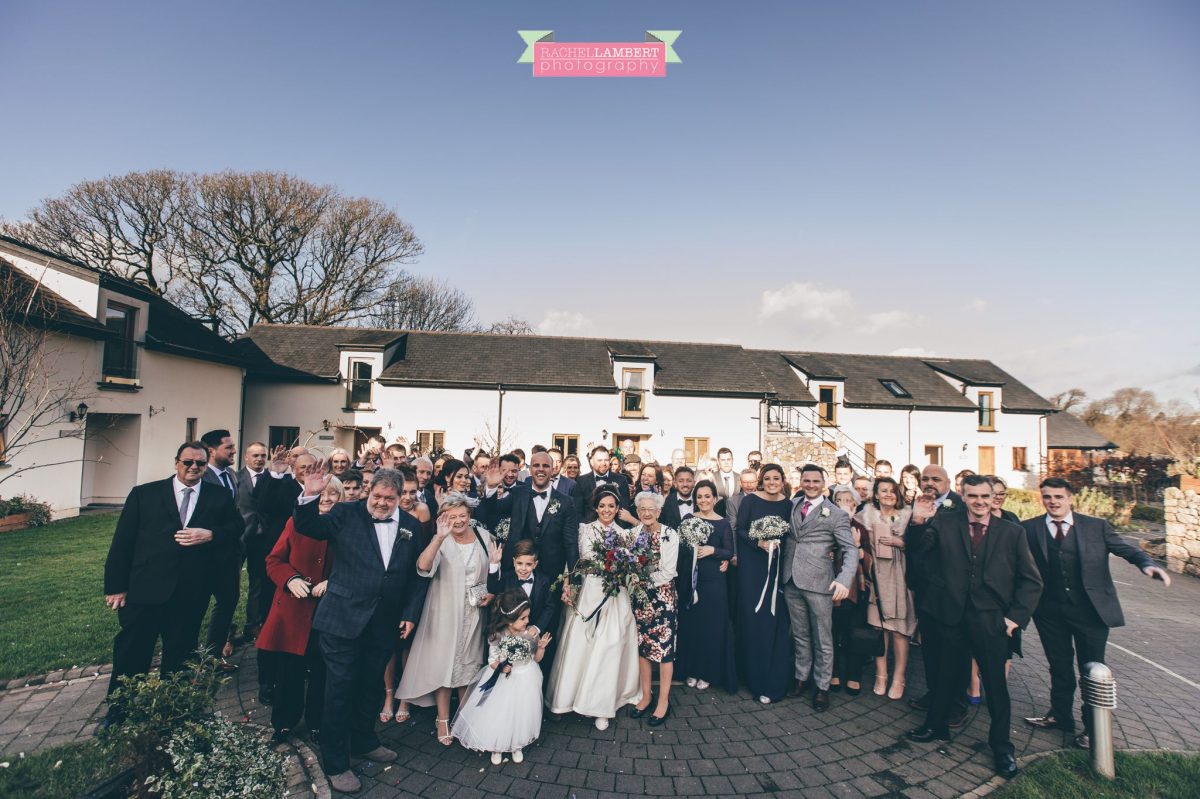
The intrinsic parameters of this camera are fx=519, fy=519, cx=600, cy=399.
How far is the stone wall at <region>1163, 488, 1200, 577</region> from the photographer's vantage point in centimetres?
1069

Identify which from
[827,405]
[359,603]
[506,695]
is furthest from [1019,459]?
[359,603]

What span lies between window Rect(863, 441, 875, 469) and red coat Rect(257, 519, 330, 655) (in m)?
24.4

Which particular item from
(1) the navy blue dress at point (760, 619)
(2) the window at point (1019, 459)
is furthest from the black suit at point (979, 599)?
(2) the window at point (1019, 459)

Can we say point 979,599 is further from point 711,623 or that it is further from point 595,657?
point 595,657

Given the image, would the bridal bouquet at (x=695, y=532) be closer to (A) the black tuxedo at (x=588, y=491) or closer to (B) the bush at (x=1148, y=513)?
(A) the black tuxedo at (x=588, y=491)

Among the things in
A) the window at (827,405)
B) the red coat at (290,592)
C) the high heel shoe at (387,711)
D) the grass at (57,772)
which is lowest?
the high heel shoe at (387,711)

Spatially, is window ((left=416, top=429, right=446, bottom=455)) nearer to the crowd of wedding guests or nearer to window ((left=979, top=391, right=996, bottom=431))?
the crowd of wedding guests

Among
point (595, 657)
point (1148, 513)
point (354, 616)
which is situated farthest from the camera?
point (1148, 513)

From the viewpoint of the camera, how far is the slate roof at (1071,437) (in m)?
27.7

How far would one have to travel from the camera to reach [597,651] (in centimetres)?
457

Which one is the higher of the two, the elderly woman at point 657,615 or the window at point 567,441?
the window at point 567,441

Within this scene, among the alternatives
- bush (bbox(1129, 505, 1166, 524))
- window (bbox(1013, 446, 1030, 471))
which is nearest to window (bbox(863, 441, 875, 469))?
window (bbox(1013, 446, 1030, 471))

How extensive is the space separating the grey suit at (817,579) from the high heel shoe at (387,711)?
12.7 feet

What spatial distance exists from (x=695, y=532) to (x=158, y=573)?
15.3 feet
